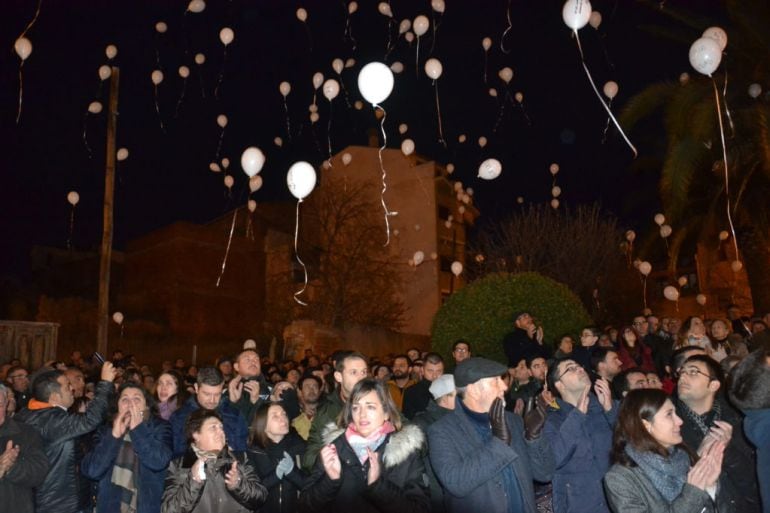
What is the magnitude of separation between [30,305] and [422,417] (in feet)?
97.0

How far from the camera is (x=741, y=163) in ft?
41.5

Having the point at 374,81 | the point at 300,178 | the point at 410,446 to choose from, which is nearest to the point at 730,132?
the point at 374,81

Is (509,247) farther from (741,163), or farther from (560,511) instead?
(560,511)

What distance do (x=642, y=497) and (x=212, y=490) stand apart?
262 centimetres

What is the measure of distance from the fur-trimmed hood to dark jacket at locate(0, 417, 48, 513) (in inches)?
89.1

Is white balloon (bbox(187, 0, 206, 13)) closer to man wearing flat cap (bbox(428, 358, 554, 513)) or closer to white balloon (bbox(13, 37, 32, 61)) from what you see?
white balloon (bbox(13, 37, 32, 61))

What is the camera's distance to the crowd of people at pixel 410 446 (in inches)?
149

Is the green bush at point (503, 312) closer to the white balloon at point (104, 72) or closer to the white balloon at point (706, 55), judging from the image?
the white balloon at point (706, 55)

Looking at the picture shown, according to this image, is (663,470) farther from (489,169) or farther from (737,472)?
(489,169)

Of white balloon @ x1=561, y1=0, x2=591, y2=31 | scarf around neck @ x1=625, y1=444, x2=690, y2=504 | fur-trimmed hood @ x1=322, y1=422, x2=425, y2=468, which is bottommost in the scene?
scarf around neck @ x1=625, y1=444, x2=690, y2=504

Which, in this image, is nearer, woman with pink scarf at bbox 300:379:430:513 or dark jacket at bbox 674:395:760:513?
woman with pink scarf at bbox 300:379:430:513

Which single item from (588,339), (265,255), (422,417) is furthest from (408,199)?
(422,417)

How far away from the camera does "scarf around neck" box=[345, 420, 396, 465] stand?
3.92 metres

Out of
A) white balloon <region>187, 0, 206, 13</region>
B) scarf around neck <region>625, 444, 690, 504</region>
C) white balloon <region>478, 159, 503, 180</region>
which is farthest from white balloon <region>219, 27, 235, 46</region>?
scarf around neck <region>625, 444, 690, 504</region>
